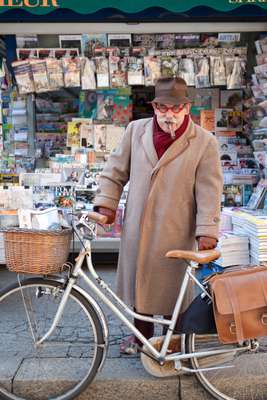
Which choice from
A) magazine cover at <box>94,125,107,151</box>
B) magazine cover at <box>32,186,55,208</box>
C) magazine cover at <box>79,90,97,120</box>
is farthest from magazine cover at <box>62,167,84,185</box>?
magazine cover at <box>79,90,97,120</box>

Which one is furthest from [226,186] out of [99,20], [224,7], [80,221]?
[80,221]

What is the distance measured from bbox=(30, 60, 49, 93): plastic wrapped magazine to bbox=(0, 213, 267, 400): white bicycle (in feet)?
10.0

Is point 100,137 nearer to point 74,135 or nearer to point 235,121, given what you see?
point 74,135

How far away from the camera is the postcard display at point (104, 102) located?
584 cm

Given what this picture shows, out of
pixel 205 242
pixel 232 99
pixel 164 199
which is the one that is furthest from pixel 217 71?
pixel 205 242

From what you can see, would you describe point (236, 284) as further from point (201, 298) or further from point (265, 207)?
point (265, 207)

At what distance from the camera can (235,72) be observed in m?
5.96

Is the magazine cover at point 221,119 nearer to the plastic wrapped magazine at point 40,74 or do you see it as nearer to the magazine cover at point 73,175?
the magazine cover at point 73,175

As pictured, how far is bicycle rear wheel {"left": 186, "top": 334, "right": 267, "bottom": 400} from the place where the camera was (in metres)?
3.29

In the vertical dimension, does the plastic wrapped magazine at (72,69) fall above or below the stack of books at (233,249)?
above

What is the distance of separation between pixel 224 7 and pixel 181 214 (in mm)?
2864

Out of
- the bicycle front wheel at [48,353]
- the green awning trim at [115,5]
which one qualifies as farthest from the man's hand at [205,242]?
the green awning trim at [115,5]

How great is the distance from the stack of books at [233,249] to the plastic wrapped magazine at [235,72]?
2.15 metres

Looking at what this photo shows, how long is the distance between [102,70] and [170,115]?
285 cm
